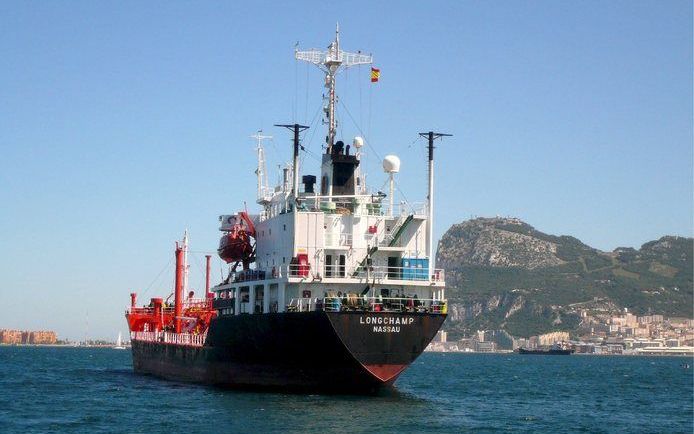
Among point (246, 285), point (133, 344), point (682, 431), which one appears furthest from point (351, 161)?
point (133, 344)

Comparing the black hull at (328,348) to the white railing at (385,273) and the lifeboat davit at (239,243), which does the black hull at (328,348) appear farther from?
the lifeboat davit at (239,243)

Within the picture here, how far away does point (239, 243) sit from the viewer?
5688 centimetres

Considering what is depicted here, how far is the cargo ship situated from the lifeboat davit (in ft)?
0.20

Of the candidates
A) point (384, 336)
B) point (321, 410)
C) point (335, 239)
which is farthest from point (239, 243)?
point (321, 410)

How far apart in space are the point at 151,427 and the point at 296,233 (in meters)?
13.7

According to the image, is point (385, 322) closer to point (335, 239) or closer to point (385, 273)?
point (385, 273)

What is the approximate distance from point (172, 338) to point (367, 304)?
22685mm

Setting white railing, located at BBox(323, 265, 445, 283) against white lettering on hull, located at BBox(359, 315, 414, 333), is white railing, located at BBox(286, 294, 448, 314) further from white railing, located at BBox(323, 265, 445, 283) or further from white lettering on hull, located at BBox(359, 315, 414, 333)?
white railing, located at BBox(323, 265, 445, 283)

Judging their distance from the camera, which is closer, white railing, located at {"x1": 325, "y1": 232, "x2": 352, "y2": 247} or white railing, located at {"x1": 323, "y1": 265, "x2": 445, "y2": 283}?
white railing, located at {"x1": 323, "y1": 265, "x2": 445, "y2": 283}

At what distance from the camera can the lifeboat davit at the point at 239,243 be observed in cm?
5691

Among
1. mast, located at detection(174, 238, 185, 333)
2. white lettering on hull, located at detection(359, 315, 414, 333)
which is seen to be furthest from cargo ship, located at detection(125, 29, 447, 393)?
mast, located at detection(174, 238, 185, 333)

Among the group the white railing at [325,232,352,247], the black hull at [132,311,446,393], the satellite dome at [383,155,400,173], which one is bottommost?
the black hull at [132,311,446,393]

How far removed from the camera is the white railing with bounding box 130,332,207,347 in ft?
193

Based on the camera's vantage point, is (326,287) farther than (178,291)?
No
